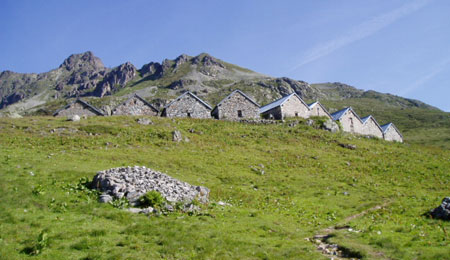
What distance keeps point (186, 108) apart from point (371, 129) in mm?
45599

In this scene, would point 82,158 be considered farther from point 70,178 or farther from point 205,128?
point 205,128

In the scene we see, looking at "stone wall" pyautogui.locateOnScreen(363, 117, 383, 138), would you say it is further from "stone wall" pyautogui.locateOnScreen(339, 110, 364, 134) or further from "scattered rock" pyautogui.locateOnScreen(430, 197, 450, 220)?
"scattered rock" pyautogui.locateOnScreen(430, 197, 450, 220)

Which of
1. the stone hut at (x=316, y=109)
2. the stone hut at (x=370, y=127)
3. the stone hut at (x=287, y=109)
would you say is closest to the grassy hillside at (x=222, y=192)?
the stone hut at (x=287, y=109)

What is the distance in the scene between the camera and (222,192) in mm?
22625

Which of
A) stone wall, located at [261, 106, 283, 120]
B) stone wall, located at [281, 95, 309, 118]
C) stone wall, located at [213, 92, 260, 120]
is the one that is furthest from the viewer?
stone wall, located at [281, 95, 309, 118]

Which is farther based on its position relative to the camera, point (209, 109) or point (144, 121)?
point (209, 109)

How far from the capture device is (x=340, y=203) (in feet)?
74.6

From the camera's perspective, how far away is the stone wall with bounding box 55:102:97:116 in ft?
191

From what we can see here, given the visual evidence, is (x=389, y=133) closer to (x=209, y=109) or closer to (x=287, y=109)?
(x=287, y=109)

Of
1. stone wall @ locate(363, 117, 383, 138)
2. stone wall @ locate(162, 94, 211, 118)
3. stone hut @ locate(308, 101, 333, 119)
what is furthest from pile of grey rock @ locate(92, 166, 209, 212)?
stone wall @ locate(363, 117, 383, 138)

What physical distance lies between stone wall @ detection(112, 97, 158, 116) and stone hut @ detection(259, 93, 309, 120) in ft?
80.1

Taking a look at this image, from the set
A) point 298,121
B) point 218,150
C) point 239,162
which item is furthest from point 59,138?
point 298,121

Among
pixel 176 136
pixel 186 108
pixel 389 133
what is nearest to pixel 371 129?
pixel 389 133

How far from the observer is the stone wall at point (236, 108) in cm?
5904
